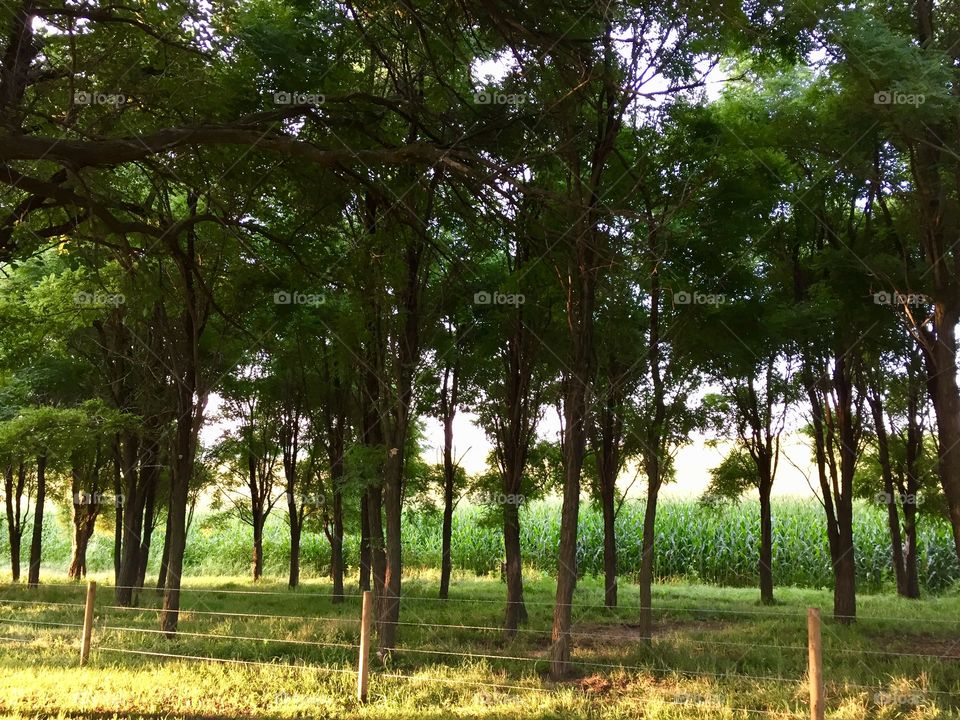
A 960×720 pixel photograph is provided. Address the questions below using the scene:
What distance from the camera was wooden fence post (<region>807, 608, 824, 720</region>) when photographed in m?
6.52

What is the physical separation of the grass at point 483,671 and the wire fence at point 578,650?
0.04m

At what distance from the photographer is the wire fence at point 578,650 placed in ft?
27.9

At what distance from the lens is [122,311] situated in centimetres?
1700

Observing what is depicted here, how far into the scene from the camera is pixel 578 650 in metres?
11.3

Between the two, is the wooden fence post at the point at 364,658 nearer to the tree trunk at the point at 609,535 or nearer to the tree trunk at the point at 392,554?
the tree trunk at the point at 392,554

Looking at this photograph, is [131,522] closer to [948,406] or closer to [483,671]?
[483,671]

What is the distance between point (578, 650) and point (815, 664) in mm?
5184

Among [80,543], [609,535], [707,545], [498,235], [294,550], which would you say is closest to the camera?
[498,235]

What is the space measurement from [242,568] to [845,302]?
93.0ft

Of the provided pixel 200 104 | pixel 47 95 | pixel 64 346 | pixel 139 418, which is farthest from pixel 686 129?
pixel 64 346

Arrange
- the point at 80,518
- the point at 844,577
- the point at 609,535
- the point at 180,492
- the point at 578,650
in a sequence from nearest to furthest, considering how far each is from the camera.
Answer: the point at 578,650, the point at 180,492, the point at 844,577, the point at 609,535, the point at 80,518

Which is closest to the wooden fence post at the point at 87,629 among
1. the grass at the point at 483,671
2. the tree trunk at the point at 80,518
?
the grass at the point at 483,671

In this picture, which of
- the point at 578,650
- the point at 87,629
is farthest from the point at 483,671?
the point at 87,629

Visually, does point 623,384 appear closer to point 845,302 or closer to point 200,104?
point 845,302
